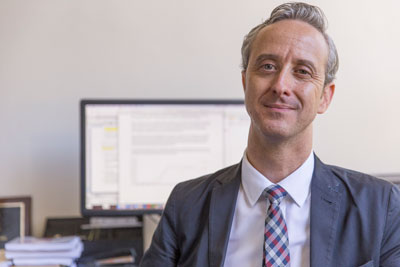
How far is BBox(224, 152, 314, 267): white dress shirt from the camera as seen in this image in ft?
3.32

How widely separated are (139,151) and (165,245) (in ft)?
2.02

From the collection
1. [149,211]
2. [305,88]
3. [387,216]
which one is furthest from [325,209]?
[149,211]

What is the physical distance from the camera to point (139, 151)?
1.64 m

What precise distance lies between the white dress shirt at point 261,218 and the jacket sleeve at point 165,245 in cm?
13

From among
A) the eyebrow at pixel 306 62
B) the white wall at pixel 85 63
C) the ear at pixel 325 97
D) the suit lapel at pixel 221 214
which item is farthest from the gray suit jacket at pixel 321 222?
the white wall at pixel 85 63

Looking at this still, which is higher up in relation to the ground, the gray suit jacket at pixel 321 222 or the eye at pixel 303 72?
the eye at pixel 303 72

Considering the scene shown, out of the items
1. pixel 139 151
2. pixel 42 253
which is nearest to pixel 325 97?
pixel 139 151

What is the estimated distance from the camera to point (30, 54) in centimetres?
176

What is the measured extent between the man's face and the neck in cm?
3

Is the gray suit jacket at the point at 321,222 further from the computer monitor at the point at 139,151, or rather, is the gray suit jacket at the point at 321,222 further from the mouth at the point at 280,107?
the computer monitor at the point at 139,151

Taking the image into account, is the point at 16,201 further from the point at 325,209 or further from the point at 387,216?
the point at 387,216

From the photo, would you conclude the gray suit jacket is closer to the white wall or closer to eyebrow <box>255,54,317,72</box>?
eyebrow <box>255,54,317,72</box>

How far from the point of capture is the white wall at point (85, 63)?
176cm

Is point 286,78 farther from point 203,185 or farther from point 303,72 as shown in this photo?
point 203,185
